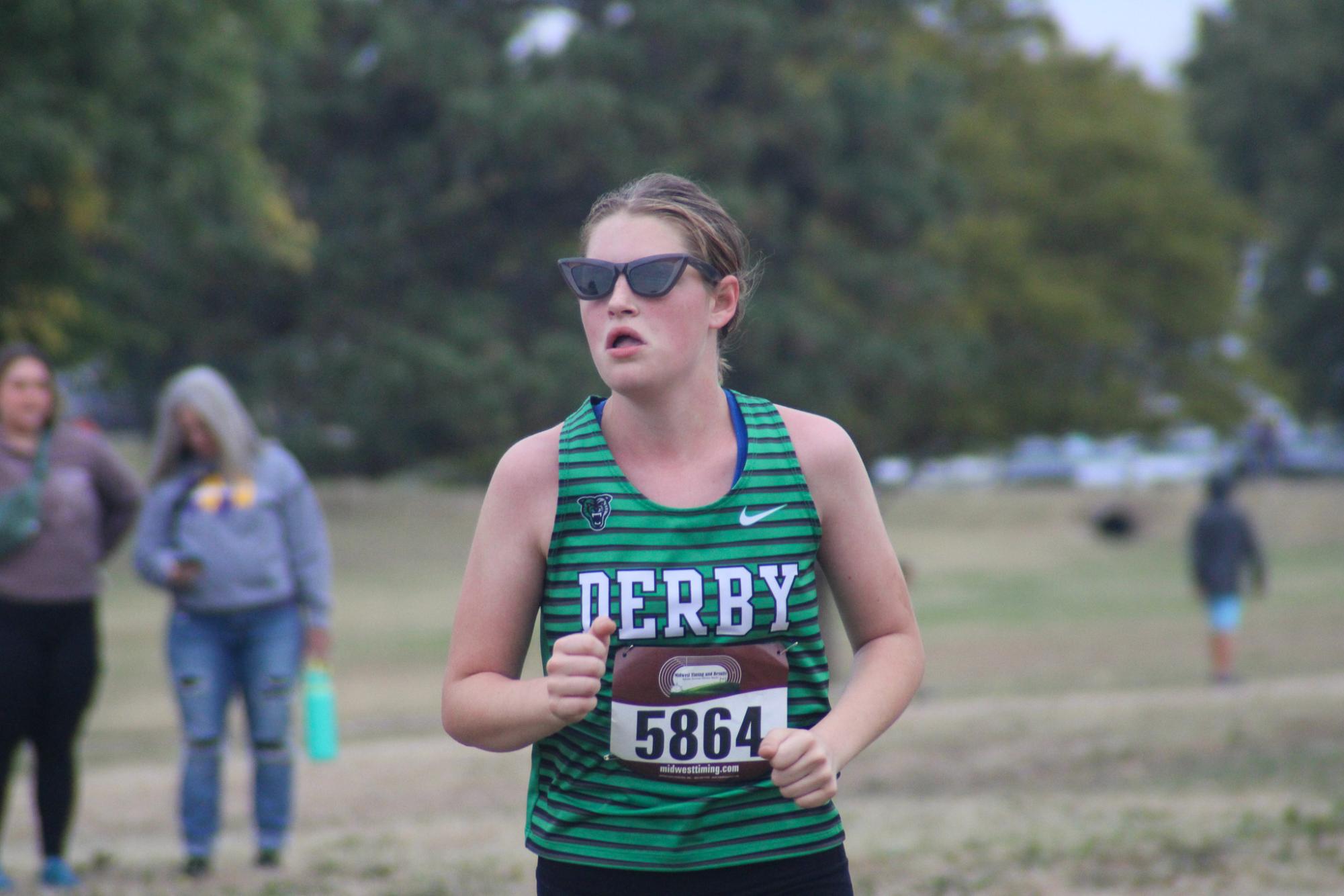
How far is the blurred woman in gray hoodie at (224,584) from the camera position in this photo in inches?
277

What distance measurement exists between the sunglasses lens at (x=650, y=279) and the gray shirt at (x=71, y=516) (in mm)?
4859

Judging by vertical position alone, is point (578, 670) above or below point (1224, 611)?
below

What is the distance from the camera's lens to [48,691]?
273 inches

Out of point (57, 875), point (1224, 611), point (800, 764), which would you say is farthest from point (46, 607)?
point (1224, 611)

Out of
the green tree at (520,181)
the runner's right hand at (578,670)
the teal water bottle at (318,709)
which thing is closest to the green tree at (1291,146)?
the green tree at (520,181)

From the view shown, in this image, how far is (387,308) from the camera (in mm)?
29734

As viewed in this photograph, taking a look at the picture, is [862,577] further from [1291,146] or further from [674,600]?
[1291,146]

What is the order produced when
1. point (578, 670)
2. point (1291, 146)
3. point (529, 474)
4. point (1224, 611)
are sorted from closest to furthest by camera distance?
point (578, 670), point (529, 474), point (1224, 611), point (1291, 146)

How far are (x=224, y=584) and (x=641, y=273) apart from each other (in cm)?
468

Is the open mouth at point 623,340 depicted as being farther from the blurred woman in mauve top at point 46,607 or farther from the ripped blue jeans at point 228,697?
the blurred woman in mauve top at point 46,607

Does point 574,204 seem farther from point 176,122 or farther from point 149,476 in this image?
point 149,476

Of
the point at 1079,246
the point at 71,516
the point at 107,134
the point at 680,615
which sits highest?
the point at 1079,246

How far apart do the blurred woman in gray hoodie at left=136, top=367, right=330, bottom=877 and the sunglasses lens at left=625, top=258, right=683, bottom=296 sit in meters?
4.66

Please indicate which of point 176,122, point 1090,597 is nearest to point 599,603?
point 176,122
